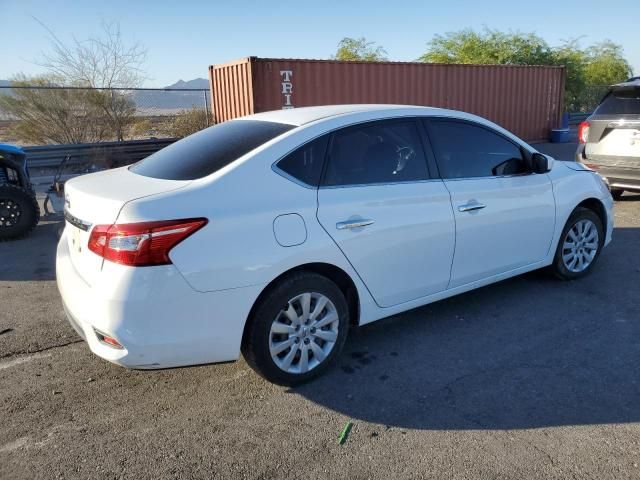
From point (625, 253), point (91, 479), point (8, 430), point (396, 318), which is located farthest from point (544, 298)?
point (8, 430)

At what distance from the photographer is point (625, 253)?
564 cm

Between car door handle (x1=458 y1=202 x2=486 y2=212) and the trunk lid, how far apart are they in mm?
1867

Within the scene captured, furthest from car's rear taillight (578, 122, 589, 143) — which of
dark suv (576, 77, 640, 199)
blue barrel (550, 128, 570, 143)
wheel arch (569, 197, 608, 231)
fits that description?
blue barrel (550, 128, 570, 143)

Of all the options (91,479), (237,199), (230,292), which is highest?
(237,199)

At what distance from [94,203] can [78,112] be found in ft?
41.5

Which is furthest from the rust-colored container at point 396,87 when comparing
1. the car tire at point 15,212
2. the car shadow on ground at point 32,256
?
the car tire at point 15,212

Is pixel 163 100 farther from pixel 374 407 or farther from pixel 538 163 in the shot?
pixel 374 407

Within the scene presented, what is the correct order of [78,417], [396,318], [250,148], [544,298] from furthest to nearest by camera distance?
[544,298]
[396,318]
[250,148]
[78,417]

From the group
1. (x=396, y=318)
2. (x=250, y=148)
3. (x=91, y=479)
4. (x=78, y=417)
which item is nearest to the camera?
(x=91, y=479)

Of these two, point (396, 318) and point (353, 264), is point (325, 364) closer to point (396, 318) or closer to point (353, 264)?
point (353, 264)

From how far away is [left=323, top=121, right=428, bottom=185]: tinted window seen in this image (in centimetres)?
326

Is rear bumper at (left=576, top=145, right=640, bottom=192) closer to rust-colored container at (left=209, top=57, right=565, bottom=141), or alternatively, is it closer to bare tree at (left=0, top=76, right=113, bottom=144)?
rust-colored container at (left=209, top=57, right=565, bottom=141)

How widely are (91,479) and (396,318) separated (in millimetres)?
2419

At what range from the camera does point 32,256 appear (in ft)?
19.8
